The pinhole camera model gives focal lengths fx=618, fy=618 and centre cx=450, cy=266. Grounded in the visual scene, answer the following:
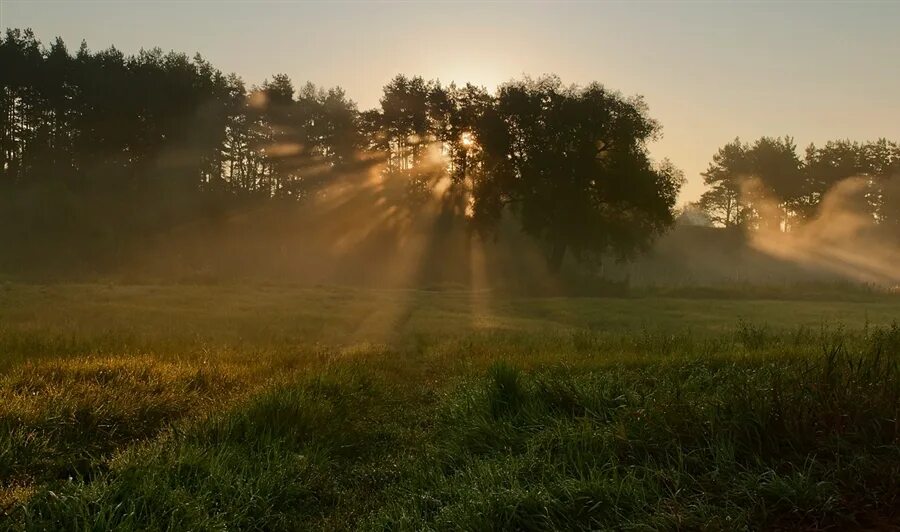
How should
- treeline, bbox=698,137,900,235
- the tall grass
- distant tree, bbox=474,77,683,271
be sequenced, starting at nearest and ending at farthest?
the tall grass
distant tree, bbox=474,77,683,271
treeline, bbox=698,137,900,235

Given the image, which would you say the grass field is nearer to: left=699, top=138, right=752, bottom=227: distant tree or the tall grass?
the tall grass

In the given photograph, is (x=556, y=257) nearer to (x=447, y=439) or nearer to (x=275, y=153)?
(x=275, y=153)

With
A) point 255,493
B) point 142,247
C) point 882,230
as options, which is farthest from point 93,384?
point 882,230

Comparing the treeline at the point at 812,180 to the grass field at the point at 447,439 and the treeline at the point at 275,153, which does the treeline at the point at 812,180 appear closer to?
the treeline at the point at 275,153

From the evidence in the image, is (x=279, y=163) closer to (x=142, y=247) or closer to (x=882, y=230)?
(x=142, y=247)

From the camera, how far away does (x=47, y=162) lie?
54.7 m

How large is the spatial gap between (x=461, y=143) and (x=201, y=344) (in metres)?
41.6

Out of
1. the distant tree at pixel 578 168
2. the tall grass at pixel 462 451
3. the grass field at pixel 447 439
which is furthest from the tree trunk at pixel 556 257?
the tall grass at pixel 462 451

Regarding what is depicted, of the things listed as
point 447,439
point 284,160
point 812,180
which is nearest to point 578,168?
point 284,160

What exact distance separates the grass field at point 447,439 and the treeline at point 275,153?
109 ft

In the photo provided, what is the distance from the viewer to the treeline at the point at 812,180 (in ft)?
282

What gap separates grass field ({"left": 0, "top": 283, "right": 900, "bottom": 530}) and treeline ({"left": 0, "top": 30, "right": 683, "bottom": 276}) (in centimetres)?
3311

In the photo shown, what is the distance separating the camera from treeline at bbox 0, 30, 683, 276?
1731 inches

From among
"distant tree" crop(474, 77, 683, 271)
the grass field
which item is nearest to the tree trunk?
A: "distant tree" crop(474, 77, 683, 271)
